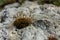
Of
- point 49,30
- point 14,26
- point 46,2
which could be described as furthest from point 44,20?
point 46,2

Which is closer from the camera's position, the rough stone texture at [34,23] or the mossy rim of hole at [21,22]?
the rough stone texture at [34,23]

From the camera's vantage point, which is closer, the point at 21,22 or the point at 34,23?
the point at 21,22

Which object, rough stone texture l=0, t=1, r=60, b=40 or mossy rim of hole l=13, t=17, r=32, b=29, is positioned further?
mossy rim of hole l=13, t=17, r=32, b=29


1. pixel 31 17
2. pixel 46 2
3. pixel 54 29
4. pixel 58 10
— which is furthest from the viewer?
pixel 46 2

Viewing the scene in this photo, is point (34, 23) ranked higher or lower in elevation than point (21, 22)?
lower

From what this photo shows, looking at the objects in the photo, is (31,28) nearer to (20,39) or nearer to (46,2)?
(20,39)
